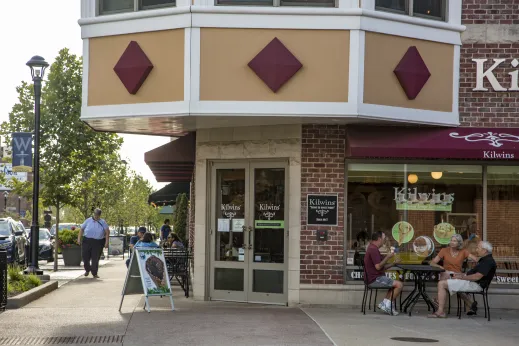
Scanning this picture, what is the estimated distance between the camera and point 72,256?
2742cm

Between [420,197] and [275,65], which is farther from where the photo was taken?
[420,197]

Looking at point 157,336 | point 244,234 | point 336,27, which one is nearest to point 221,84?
point 336,27

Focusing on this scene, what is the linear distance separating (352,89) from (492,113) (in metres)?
2.82

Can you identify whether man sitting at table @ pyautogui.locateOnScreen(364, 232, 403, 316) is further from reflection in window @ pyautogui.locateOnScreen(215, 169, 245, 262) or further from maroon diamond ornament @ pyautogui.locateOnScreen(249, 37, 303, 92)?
maroon diamond ornament @ pyautogui.locateOnScreen(249, 37, 303, 92)

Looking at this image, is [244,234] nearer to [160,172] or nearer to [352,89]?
[352,89]

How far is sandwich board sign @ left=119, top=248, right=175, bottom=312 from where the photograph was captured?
14.0m

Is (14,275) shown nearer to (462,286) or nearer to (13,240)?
(462,286)

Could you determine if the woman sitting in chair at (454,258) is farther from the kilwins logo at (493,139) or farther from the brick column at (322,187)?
the brick column at (322,187)

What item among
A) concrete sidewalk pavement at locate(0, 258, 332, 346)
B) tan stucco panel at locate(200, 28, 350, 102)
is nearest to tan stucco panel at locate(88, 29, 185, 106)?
tan stucco panel at locate(200, 28, 350, 102)

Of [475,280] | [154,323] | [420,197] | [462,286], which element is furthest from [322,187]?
[154,323]

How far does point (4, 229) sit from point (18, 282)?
1101 cm

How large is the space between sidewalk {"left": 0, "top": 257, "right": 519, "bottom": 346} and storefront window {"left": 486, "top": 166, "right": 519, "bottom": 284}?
1075 millimetres

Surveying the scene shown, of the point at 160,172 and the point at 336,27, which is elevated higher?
the point at 336,27

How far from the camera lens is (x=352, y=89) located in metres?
13.8
